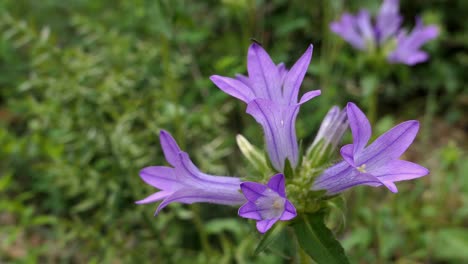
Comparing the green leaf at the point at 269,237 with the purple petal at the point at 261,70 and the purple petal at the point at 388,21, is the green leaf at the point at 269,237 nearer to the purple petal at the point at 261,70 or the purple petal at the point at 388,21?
the purple petal at the point at 261,70

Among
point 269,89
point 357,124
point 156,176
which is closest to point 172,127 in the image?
point 156,176

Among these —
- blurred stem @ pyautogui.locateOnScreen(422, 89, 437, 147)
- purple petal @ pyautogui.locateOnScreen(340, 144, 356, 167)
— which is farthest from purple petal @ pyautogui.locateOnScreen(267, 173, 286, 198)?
blurred stem @ pyautogui.locateOnScreen(422, 89, 437, 147)

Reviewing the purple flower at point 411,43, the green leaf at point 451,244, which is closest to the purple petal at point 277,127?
the purple flower at point 411,43

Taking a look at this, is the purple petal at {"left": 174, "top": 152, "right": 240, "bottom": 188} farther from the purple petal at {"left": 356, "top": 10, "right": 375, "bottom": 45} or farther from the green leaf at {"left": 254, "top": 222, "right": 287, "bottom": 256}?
the purple petal at {"left": 356, "top": 10, "right": 375, "bottom": 45}

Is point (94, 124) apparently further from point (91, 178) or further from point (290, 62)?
point (290, 62)

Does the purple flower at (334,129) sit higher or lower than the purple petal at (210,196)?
higher

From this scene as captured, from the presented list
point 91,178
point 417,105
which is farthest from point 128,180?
point 417,105

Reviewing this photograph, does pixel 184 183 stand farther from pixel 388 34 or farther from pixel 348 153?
pixel 388 34
